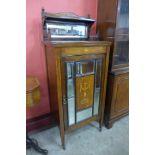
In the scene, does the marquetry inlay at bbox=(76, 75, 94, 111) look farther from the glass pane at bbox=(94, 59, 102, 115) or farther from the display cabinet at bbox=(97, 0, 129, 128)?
the display cabinet at bbox=(97, 0, 129, 128)

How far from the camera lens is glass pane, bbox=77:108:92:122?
1.96 metres

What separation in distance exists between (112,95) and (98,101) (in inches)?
8.3

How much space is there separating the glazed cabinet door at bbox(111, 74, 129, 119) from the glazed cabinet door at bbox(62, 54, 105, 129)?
0.79 ft

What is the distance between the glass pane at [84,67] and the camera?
1724 millimetres

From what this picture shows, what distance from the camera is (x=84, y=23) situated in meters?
2.02

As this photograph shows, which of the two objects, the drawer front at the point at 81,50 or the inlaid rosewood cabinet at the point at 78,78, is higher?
the drawer front at the point at 81,50

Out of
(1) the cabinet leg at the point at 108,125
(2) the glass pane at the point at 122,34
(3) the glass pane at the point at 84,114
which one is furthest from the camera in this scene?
(1) the cabinet leg at the point at 108,125

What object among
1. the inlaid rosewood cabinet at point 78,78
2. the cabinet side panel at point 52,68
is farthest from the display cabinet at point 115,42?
the cabinet side panel at point 52,68

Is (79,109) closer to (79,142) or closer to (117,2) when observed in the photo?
(79,142)

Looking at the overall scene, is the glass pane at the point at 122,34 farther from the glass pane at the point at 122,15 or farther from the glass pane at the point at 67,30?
the glass pane at the point at 67,30

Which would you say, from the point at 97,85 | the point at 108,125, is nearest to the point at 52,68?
the point at 97,85
